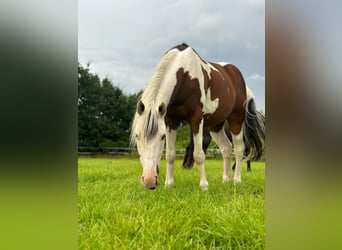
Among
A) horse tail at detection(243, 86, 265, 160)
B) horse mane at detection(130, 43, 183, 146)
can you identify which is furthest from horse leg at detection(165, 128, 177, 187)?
horse tail at detection(243, 86, 265, 160)

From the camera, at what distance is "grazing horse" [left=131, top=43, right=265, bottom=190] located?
1.83 m

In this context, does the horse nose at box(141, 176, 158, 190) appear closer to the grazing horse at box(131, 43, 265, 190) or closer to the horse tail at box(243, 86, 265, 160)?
the grazing horse at box(131, 43, 265, 190)

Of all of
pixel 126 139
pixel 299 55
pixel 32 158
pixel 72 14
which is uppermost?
pixel 72 14

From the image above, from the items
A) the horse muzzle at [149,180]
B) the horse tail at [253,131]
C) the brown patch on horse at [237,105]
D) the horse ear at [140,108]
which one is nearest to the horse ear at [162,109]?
the horse ear at [140,108]

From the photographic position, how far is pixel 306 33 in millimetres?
458

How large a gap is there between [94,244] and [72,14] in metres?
0.87

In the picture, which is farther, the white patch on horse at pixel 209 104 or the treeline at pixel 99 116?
the treeline at pixel 99 116

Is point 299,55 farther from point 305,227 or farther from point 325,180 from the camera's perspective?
point 305,227

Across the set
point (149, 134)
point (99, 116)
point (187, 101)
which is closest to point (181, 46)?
point (187, 101)

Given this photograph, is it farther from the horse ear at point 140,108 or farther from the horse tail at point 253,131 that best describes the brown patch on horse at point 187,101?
the horse tail at point 253,131

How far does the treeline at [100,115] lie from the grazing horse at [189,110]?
8.57m

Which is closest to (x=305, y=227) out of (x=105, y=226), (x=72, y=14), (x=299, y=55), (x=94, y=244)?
(x=299, y=55)

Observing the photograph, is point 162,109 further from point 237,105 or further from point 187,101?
point 237,105

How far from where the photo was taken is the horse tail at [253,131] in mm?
3555
